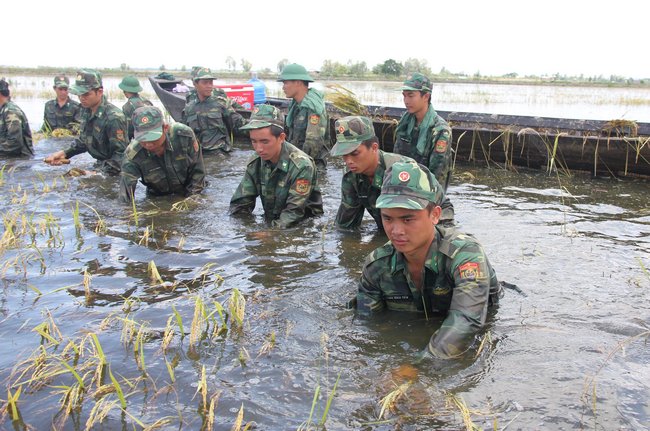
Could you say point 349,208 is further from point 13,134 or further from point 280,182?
point 13,134

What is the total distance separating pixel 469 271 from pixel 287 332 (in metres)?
1.27

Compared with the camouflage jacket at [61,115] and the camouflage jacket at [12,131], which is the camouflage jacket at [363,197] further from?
the camouflage jacket at [61,115]

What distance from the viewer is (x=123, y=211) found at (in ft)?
24.2

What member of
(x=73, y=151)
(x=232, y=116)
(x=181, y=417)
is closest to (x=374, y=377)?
(x=181, y=417)

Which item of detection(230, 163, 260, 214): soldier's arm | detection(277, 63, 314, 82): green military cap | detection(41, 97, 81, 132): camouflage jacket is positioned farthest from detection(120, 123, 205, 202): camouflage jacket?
detection(41, 97, 81, 132): camouflage jacket

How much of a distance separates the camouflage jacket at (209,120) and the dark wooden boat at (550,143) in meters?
2.76

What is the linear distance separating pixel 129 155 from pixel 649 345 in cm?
567

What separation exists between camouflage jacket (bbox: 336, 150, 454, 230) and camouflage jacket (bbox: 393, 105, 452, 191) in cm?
72

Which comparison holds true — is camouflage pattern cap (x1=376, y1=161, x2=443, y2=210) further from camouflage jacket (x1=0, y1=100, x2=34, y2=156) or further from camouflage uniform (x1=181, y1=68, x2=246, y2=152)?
camouflage jacket (x1=0, y1=100, x2=34, y2=156)

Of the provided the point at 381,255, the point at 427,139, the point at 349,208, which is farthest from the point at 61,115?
the point at 381,255

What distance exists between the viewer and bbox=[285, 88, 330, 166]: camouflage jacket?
8.83 meters

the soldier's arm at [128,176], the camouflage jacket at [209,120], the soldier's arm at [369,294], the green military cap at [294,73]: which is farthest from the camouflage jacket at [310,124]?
Result: the soldier's arm at [369,294]

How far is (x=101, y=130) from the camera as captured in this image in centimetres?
912

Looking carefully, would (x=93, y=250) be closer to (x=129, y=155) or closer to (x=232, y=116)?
(x=129, y=155)
